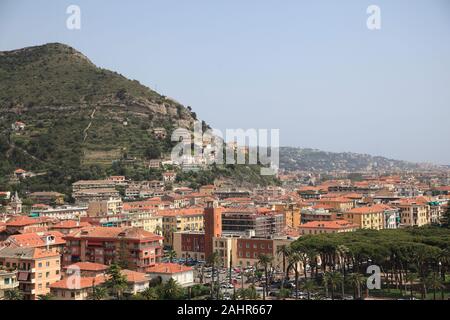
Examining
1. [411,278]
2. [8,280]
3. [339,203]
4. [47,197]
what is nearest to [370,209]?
[339,203]

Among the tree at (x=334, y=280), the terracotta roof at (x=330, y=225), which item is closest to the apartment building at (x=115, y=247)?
the tree at (x=334, y=280)

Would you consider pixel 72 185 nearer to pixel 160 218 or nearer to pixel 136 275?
pixel 160 218

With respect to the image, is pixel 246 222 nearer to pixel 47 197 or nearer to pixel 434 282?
pixel 434 282

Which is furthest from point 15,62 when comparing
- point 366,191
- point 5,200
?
point 366,191

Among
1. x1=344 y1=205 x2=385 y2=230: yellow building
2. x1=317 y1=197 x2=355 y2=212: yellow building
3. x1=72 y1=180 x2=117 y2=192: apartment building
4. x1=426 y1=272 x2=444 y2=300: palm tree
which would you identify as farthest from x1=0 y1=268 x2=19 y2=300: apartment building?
x1=72 y1=180 x2=117 y2=192: apartment building

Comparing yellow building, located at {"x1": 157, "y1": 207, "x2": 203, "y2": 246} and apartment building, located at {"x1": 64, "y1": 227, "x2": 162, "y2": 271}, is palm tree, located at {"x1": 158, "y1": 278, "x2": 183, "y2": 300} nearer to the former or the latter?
apartment building, located at {"x1": 64, "y1": 227, "x2": 162, "y2": 271}

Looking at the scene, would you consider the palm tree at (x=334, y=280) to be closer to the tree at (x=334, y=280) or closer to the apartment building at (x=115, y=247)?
the tree at (x=334, y=280)
